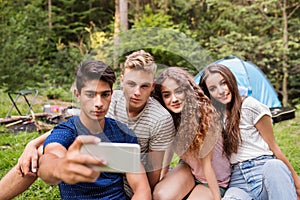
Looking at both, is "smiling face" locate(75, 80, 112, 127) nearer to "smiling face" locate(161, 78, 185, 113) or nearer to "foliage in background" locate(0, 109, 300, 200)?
"smiling face" locate(161, 78, 185, 113)

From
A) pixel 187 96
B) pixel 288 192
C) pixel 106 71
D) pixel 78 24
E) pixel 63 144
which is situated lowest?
pixel 78 24

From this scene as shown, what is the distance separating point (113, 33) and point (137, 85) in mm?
3262

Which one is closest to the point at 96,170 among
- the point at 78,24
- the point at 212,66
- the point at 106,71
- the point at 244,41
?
the point at 106,71

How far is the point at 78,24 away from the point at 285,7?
225 inches

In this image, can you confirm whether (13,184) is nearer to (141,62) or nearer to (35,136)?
(141,62)

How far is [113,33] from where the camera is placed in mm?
4402

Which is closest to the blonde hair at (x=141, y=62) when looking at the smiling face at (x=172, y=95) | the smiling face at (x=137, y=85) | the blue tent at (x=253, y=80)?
the smiling face at (x=137, y=85)

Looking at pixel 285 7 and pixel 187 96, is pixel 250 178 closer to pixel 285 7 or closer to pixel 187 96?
pixel 187 96

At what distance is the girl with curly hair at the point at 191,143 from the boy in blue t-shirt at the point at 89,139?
0.16 m

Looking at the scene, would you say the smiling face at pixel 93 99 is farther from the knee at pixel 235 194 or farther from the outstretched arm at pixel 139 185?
the knee at pixel 235 194

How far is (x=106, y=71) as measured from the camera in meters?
1.22

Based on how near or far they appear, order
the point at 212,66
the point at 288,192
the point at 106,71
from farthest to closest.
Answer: the point at 212,66 → the point at 288,192 → the point at 106,71

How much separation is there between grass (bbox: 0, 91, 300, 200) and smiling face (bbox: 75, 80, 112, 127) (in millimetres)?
555

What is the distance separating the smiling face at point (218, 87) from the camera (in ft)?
5.31
